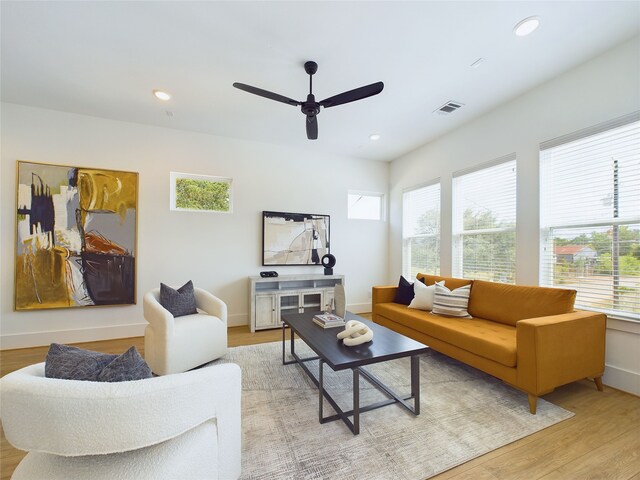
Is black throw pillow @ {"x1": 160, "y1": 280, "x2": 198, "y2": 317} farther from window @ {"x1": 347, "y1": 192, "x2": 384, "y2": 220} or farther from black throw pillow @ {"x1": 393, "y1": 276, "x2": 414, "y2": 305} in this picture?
window @ {"x1": 347, "y1": 192, "x2": 384, "y2": 220}

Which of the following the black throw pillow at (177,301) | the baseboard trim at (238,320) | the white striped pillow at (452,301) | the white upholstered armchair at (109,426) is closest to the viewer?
the white upholstered armchair at (109,426)

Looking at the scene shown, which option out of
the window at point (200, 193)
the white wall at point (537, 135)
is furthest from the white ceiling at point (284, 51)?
the window at point (200, 193)

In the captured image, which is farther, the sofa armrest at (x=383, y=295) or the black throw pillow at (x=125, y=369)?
the sofa armrest at (x=383, y=295)

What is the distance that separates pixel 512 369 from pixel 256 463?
192 cm

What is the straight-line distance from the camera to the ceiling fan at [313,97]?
2105 millimetres

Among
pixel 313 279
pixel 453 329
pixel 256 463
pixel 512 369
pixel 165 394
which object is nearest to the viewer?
pixel 165 394

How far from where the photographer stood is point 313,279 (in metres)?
4.36


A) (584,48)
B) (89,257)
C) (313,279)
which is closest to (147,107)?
(89,257)

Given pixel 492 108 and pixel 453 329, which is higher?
pixel 492 108

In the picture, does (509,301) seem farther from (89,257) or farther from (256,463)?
(89,257)

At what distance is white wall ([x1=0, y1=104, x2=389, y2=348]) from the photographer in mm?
3254

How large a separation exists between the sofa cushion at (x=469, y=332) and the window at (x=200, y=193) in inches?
117

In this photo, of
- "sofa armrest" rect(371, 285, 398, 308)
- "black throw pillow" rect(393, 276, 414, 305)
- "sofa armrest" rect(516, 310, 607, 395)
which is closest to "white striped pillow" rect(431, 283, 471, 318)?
"black throw pillow" rect(393, 276, 414, 305)

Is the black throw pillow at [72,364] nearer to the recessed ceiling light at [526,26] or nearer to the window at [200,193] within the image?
the window at [200,193]
